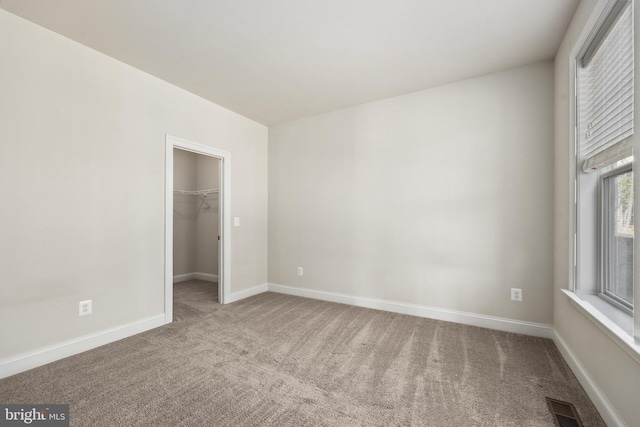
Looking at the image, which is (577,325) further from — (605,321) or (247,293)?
(247,293)

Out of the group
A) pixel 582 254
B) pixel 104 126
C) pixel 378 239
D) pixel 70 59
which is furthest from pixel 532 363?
pixel 70 59

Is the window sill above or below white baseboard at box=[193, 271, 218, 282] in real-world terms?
above

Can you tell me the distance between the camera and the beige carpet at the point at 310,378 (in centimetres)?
163

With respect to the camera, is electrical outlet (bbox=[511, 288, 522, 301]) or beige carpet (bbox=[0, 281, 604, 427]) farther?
electrical outlet (bbox=[511, 288, 522, 301])

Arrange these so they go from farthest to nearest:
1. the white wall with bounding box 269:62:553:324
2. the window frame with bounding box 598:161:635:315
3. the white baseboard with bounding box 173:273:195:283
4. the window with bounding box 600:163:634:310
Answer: the white baseboard with bounding box 173:273:195:283, the white wall with bounding box 269:62:553:324, the window frame with bounding box 598:161:635:315, the window with bounding box 600:163:634:310

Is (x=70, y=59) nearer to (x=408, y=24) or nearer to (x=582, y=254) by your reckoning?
(x=408, y=24)

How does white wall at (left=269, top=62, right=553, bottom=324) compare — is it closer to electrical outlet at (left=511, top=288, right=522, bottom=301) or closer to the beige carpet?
electrical outlet at (left=511, top=288, right=522, bottom=301)

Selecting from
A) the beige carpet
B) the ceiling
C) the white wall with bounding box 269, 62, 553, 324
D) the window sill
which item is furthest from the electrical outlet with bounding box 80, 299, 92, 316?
the window sill

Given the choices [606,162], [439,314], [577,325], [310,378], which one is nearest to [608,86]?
[606,162]

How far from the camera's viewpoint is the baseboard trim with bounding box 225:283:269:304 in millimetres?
3805

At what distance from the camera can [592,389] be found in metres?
1.72

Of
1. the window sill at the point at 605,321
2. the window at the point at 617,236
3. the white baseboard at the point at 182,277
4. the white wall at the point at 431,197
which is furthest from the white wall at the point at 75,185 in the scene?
the window at the point at 617,236

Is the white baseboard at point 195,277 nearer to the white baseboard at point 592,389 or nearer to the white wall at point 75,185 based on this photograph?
the white wall at point 75,185

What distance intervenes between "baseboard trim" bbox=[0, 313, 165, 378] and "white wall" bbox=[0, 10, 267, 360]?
0.14ft
